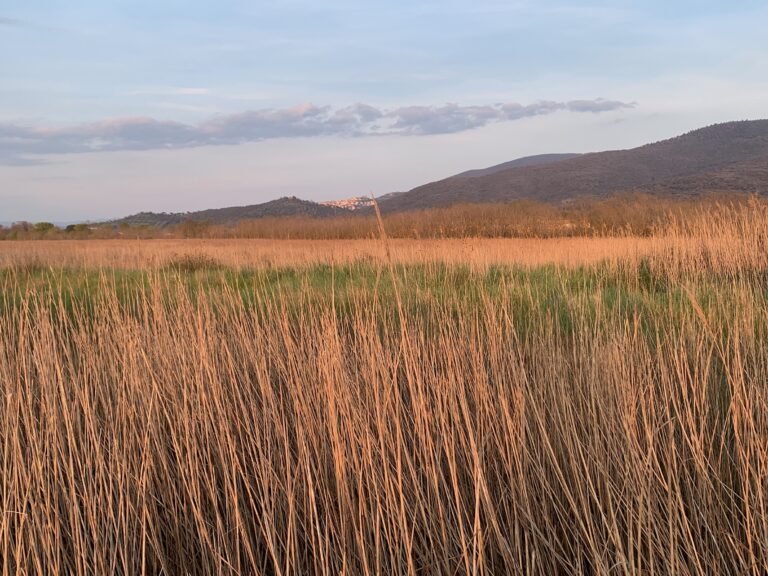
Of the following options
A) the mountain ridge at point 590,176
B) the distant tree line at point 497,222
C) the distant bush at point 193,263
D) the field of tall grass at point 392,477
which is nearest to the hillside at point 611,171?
the mountain ridge at point 590,176

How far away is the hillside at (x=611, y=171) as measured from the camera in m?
54.6

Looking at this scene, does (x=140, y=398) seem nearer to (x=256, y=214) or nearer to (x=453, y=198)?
(x=256, y=214)

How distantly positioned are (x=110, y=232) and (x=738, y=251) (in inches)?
1187

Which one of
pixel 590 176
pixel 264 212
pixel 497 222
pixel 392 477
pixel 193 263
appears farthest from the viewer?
pixel 590 176

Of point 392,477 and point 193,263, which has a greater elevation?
point 193,263

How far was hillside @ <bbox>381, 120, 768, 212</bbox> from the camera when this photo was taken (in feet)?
179

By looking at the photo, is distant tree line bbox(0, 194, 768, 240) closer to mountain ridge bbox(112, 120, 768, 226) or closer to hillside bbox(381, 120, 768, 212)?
mountain ridge bbox(112, 120, 768, 226)

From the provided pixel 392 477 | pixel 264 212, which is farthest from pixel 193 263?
pixel 264 212

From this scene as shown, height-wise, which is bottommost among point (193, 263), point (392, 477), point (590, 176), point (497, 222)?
point (392, 477)

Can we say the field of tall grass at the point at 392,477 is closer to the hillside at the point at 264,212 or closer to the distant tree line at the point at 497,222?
the distant tree line at the point at 497,222

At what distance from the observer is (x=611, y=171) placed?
58094mm

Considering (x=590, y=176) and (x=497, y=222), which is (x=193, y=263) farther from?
(x=590, y=176)

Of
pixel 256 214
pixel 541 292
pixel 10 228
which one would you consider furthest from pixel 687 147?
pixel 541 292

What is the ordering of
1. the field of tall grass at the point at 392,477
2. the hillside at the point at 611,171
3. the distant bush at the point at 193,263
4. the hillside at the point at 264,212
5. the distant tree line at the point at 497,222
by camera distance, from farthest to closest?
1. the hillside at the point at 611,171
2. the hillside at the point at 264,212
3. the distant tree line at the point at 497,222
4. the distant bush at the point at 193,263
5. the field of tall grass at the point at 392,477
